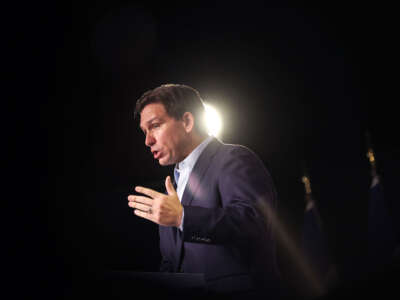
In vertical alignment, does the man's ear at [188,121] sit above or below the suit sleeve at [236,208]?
above

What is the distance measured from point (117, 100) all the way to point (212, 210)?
5.70ft

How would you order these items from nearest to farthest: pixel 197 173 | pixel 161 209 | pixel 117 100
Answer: pixel 161 209 < pixel 197 173 < pixel 117 100

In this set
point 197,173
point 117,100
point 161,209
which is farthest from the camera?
point 117,100

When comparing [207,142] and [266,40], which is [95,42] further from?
[266,40]

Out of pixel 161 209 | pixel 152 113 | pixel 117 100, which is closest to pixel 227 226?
pixel 161 209

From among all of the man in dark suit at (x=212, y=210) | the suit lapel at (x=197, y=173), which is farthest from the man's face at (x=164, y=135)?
the suit lapel at (x=197, y=173)

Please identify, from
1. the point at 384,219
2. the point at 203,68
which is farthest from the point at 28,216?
the point at 384,219

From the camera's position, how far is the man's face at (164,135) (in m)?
1.75

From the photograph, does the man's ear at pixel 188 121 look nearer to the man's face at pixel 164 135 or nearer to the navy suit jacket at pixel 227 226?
the man's face at pixel 164 135

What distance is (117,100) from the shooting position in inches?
104

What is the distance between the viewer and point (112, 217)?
7.59 feet

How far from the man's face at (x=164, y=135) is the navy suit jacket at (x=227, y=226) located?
9.4 inches

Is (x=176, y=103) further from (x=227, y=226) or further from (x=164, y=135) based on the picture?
(x=227, y=226)

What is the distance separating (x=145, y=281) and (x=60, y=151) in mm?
1633
